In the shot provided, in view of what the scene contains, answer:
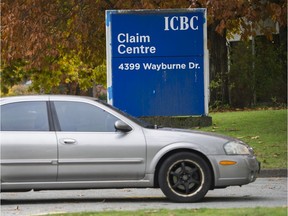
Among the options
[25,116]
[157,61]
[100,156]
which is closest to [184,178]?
[100,156]

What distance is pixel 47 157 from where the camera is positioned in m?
13.0

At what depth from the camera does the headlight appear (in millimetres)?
13078

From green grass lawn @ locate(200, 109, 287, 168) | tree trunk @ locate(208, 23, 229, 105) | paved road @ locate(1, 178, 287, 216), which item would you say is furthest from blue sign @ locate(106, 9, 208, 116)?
tree trunk @ locate(208, 23, 229, 105)

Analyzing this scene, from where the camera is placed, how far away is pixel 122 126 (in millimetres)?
13055

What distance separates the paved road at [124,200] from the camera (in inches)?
492

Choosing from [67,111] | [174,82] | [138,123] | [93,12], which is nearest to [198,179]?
[138,123]

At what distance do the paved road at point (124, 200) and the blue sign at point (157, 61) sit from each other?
16.5 ft

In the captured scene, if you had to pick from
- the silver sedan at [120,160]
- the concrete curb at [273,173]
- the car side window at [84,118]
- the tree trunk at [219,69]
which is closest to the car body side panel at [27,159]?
the silver sedan at [120,160]

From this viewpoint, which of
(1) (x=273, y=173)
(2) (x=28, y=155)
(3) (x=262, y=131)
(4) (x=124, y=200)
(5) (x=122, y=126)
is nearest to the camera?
(2) (x=28, y=155)

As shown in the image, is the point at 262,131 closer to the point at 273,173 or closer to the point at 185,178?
the point at 273,173

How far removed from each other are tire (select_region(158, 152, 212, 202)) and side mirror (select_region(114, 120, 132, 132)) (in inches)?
26.8

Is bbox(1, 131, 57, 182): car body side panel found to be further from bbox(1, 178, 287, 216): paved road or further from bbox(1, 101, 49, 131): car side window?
bbox(1, 178, 287, 216): paved road

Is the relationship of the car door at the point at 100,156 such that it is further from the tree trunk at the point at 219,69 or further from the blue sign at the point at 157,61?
the tree trunk at the point at 219,69

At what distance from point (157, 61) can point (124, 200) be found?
719 centimetres
